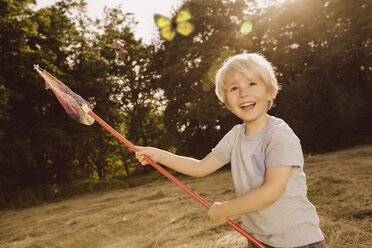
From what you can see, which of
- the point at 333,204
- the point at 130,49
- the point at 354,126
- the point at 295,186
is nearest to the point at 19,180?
the point at 130,49

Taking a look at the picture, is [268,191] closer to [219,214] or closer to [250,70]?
[219,214]

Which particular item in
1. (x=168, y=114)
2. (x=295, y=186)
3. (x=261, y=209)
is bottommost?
(x=261, y=209)

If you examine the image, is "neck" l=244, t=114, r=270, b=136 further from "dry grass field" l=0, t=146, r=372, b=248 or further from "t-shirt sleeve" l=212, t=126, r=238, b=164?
"dry grass field" l=0, t=146, r=372, b=248

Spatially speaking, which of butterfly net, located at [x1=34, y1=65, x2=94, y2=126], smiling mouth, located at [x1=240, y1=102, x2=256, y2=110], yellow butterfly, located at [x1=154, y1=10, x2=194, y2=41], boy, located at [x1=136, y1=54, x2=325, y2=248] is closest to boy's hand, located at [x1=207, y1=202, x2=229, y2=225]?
boy, located at [x1=136, y1=54, x2=325, y2=248]

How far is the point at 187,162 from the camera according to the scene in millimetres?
2260

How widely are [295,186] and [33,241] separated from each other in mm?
5360

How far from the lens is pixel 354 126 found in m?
14.7

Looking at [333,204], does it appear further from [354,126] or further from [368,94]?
[368,94]

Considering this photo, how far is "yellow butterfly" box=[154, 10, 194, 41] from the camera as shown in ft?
57.6

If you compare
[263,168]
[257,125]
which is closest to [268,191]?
[263,168]

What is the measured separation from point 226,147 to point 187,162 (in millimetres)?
389

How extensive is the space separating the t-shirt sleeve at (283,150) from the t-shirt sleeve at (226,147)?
0.39 meters

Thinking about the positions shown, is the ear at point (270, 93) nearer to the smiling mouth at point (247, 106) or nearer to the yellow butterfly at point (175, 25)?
the smiling mouth at point (247, 106)

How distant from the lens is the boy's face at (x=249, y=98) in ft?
5.92
